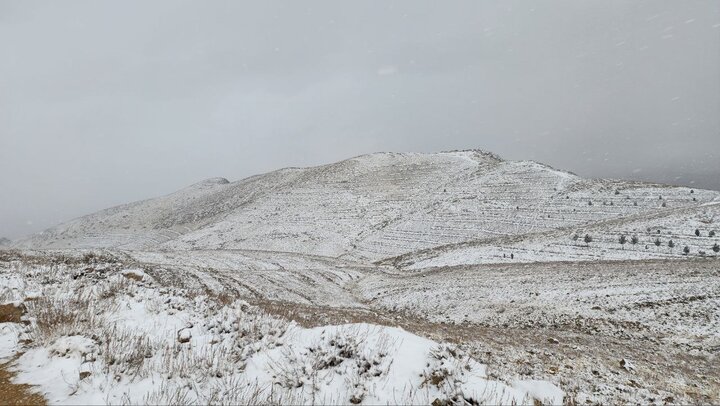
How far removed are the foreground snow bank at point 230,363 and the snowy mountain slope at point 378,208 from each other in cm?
2907

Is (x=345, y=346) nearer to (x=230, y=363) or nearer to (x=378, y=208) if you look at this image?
(x=230, y=363)

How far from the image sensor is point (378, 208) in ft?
164

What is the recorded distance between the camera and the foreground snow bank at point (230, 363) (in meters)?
5.18

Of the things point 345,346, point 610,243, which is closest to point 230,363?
point 345,346

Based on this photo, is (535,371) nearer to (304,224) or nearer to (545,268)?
(545,268)

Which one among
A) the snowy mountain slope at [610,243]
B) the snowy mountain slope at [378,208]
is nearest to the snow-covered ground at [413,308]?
the snowy mountain slope at [610,243]

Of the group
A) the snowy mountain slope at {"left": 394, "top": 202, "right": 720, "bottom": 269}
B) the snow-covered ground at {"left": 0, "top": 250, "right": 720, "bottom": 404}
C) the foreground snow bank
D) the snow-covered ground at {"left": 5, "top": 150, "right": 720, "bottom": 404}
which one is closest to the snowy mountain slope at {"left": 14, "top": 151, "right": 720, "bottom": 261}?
the snow-covered ground at {"left": 5, "top": 150, "right": 720, "bottom": 404}

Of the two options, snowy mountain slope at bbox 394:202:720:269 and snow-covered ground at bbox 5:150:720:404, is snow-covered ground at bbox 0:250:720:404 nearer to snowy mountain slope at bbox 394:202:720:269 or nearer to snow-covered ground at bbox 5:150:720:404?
snow-covered ground at bbox 5:150:720:404

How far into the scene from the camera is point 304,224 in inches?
1909

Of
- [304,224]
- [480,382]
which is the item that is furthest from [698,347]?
[304,224]

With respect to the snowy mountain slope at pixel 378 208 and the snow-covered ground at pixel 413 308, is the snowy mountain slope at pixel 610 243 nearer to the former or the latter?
the snow-covered ground at pixel 413 308

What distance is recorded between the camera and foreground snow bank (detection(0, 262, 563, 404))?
5.18 m

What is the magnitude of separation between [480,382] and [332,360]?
2476mm

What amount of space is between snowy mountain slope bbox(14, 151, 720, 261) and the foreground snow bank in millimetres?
29069
